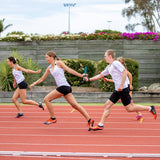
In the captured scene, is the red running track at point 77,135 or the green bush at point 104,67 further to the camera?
the green bush at point 104,67

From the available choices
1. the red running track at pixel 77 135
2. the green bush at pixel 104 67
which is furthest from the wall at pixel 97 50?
the red running track at pixel 77 135

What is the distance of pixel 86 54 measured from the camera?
18562mm

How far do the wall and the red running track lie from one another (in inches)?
285

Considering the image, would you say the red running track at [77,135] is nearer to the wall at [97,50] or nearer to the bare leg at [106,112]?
the bare leg at [106,112]

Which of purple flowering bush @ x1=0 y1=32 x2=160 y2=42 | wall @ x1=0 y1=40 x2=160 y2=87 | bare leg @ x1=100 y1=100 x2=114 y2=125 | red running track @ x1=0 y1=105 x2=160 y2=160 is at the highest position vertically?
purple flowering bush @ x1=0 y1=32 x2=160 y2=42

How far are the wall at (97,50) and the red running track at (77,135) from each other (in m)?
7.25

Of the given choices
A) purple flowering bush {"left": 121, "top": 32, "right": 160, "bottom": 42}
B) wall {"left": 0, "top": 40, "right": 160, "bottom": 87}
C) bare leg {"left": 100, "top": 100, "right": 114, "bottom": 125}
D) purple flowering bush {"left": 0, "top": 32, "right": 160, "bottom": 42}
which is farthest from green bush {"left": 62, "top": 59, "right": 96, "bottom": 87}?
bare leg {"left": 100, "top": 100, "right": 114, "bottom": 125}

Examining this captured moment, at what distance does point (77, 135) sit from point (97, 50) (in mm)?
10973

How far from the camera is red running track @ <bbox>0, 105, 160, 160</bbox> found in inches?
258

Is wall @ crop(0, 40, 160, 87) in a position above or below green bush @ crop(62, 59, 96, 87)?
above

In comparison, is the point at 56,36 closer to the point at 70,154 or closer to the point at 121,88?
the point at 121,88

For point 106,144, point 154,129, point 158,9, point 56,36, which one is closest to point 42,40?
point 56,36

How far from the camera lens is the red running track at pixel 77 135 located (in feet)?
21.5

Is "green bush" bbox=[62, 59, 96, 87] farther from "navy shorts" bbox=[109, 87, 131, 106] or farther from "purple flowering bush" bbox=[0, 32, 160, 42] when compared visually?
"navy shorts" bbox=[109, 87, 131, 106]
